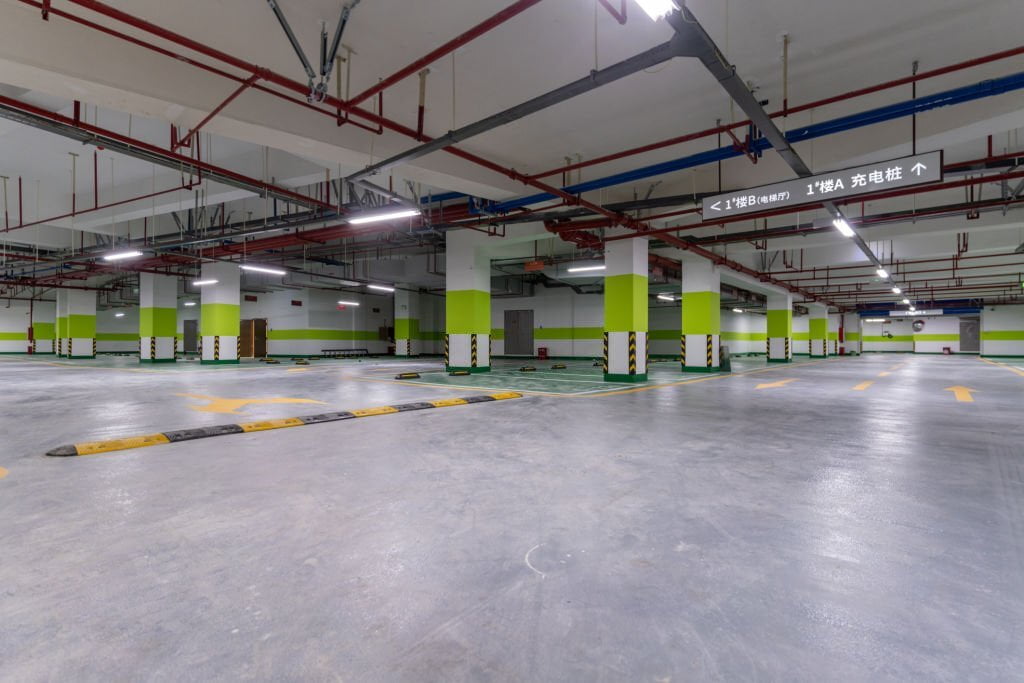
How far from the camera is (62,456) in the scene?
15.4ft

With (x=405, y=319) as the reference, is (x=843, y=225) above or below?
above

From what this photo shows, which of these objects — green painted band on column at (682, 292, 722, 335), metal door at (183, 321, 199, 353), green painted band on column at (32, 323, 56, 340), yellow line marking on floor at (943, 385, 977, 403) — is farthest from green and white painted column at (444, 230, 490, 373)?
green painted band on column at (32, 323, 56, 340)

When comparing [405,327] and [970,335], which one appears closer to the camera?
[405,327]

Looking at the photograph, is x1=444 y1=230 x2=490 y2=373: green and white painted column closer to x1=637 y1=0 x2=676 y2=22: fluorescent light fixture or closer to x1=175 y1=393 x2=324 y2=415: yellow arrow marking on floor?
x1=175 y1=393 x2=324 y2=415: yellow arrow marking on floor

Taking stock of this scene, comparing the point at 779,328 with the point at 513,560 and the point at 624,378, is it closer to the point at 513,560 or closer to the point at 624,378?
the point at 624,378

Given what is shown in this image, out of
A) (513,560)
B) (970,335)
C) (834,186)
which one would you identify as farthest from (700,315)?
(970,335)

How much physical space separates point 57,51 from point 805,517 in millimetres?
8757

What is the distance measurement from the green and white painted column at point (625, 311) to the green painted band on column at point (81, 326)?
103 ft

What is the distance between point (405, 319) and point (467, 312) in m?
15.0

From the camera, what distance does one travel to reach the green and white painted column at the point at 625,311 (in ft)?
43.0

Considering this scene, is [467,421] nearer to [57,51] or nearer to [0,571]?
[0,571]

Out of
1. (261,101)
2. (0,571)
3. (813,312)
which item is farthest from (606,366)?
(813,312)

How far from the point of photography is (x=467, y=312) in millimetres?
15828

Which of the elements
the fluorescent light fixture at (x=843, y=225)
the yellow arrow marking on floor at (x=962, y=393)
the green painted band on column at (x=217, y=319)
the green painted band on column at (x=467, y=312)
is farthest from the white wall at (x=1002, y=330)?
the green painted band on column at (x=217, y=319)
